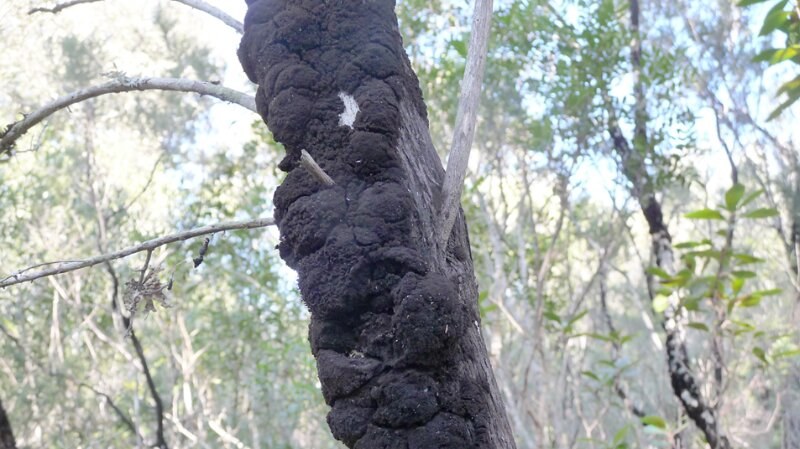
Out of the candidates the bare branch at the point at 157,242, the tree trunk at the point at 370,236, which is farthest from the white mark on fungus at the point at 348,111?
the bare branch at the point at 157,242

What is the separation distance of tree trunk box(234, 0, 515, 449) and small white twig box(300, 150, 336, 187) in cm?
2

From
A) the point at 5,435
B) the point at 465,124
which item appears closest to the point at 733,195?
the point at 465,124

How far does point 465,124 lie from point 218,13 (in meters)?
0.71

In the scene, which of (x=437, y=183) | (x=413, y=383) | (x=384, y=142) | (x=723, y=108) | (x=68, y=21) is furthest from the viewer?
(x=68, y=21)

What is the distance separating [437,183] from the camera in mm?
1478

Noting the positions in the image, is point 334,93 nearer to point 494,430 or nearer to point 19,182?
point 494,430

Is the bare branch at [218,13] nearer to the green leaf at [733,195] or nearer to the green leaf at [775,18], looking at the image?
the green leaf at [775,18]

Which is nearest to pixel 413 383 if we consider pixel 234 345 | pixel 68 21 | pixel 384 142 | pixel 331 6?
pixel 384 142

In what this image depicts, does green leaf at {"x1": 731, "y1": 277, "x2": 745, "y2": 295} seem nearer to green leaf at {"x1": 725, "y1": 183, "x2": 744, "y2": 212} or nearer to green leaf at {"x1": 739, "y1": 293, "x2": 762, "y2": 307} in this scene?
green leaf at {"x1": 739, "y1": 293, "x2": 762, "y2": 307}

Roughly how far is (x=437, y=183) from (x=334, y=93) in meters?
0.25

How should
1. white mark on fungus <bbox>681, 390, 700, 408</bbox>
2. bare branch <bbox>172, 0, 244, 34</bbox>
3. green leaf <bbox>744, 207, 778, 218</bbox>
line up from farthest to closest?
1. white mark on fungus <bbox>681, 390, 700, 408</bbox>
2. green leaf <bbox>744, 207, 778, 218</bbox>
3. bare branch <bbox>172, 0, 244, 34</bbox>

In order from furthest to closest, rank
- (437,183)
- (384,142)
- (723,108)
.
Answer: (723,108)
(437,183)
(384,142)

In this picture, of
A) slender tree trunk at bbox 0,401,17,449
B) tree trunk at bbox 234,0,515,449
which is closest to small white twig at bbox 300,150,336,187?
tree trunk at bbox 234,0,515,449

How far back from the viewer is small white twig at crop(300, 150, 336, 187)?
1289mm
